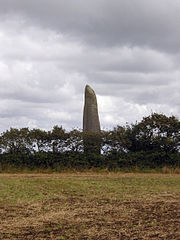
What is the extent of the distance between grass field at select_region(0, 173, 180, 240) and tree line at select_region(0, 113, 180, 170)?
7214mm

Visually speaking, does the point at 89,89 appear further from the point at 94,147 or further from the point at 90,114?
the point at 94,147

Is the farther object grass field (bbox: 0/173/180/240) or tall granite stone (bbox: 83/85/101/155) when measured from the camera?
tall granite stone (bbox: 83/85/101/155)

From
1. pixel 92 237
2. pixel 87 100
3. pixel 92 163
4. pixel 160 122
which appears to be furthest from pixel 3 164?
pixel 92 237

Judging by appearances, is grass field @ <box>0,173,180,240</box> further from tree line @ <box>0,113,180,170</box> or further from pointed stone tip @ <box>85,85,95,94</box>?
pointed stone tip @ <box>85,85,95,94</box>

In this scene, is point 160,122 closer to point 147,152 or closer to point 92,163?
point 147,152

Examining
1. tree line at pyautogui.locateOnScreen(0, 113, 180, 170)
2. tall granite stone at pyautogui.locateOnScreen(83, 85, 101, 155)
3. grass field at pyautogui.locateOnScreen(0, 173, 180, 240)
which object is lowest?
grass field at pyautogui.locateOnScreen(0, 173, 180, 240)

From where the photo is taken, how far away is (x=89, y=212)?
8.94 m

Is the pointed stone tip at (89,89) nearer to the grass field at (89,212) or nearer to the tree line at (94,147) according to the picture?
the tree line at (94,147)

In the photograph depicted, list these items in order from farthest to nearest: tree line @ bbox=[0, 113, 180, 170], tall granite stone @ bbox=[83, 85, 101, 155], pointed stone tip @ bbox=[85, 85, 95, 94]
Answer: pointed stone tip @ bbox=[85, 85, 95, 94], tall granite stone @ bbox=[83, 85, 101, 155], tree line @ bbox=[0, 113, 180, 170]

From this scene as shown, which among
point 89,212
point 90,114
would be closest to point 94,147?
point 90,114

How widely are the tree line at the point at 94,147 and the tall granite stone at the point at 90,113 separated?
3.41 metres

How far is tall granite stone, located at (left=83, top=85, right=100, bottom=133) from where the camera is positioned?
25672 millimetres

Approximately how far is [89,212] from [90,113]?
17.4 meters

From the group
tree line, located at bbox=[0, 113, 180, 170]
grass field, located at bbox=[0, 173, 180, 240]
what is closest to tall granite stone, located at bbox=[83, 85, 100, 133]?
tree line, located at bbox=[0, 113, 180, 170]
